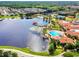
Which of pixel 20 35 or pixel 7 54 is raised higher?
pixel 20 35

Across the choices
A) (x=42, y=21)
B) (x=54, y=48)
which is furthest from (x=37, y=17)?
(x=54, y=48)

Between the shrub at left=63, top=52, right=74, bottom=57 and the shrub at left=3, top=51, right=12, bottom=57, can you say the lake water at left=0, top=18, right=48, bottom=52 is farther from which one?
the shrub at left=63, top=52, right=74, bottom=57

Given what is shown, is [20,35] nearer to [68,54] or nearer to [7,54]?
[7,54]

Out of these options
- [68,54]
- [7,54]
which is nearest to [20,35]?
[7,54]

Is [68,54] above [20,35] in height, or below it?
below

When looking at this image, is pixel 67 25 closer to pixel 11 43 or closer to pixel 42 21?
pixel 42 21

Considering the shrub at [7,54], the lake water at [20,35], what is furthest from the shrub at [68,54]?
the shrub at [7,54]

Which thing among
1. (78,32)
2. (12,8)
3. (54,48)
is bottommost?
(54,48)

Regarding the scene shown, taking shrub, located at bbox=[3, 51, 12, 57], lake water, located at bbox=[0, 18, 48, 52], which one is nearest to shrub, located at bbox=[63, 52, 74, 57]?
lake water, located at bbox=[0, 18, 48, 52]
